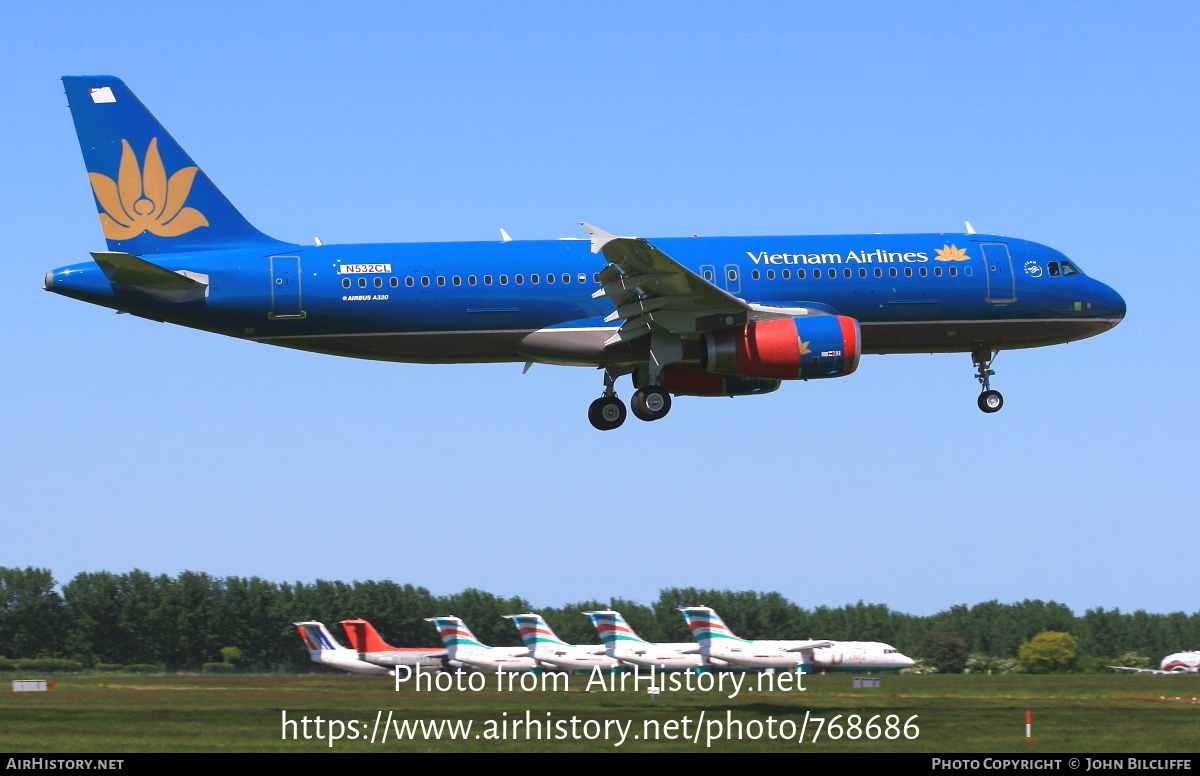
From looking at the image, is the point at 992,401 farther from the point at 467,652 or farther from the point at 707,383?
the point at 467,652

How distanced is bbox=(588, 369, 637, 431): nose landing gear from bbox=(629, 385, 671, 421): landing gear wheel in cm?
92

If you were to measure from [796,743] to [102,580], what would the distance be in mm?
62745

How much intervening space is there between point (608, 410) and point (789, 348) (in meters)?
6.17

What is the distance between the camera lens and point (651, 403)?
40.7 metres

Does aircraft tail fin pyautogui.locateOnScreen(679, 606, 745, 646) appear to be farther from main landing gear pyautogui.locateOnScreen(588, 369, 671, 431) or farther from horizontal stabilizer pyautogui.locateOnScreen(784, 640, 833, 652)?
main landing gear pyautogui.locateOnScreen(588, 369, 671, 431)

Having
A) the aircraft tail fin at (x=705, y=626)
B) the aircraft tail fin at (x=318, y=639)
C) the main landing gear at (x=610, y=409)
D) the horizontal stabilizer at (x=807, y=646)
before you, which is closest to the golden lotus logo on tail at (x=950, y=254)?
the main landing gear at (x=610, y=409)

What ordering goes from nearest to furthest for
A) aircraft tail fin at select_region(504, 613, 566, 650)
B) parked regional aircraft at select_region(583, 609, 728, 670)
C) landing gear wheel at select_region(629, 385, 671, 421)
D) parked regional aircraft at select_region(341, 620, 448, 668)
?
landing gear wheel at select_region(629, 385, 671, 421), aircraft tail fin at select_region(504, 613, 566, 650), parked regional aircraft at select_region(341, 620, 448, 668), parked regional aircraft at select_region(583, 609, 728, 670)

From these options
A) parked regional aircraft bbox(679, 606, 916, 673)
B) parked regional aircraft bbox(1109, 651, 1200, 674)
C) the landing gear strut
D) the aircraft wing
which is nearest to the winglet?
the aircraft wing

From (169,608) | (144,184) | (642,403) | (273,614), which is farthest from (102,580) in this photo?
(642,403)

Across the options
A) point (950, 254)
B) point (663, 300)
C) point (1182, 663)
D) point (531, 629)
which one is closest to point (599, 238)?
point (663, 300)

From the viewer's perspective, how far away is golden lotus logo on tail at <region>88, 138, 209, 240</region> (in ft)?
136
